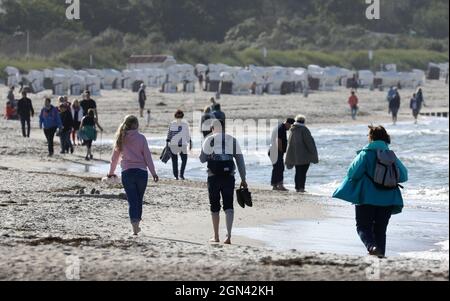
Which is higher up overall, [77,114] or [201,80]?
[77,114]

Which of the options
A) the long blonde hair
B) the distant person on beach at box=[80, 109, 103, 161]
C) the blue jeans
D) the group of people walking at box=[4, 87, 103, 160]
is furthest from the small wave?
the group of people walking at box=[4, 87, 103, 160]

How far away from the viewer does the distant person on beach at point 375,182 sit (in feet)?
37.1

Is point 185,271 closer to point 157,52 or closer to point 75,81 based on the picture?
point 75,81

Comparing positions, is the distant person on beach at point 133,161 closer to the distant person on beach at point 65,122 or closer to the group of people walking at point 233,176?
the group of people walking at point 233,176

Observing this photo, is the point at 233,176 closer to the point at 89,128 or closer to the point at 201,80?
the point at 89,128

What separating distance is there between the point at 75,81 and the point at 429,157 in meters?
21.9

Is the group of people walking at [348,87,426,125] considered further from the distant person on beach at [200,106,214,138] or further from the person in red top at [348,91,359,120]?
the distant person on beach at [200,106,214,138]

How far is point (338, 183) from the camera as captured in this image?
2391 cm

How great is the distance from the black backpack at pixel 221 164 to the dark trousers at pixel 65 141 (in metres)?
12.8

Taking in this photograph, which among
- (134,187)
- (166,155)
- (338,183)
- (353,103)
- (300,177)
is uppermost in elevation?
(134,187)

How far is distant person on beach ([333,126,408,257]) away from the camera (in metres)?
11.3

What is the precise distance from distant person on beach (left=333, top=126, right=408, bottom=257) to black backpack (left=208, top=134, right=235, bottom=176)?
1.53 m

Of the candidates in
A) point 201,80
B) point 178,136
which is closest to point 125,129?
point 178,136

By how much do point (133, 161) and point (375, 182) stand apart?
2.78m
